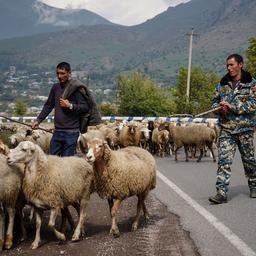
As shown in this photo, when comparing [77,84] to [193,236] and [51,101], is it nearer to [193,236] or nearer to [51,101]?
[51,101]

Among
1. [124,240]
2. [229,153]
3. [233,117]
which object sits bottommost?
[124,240]

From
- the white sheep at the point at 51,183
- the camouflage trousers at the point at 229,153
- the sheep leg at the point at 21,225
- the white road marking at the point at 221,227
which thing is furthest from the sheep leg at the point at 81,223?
the camouflage trousers at the point at 229,153

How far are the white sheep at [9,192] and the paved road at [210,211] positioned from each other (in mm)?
2139

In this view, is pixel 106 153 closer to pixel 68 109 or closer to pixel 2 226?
pixel 68 109

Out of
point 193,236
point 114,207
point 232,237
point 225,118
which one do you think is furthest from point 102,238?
point 225,118

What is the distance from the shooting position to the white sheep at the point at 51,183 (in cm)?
664

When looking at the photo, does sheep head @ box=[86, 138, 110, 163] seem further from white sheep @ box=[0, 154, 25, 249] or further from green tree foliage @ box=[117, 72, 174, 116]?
green tree foliage @ box=[117, 72, 174, 116]

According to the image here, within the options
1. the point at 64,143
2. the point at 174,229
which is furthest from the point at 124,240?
the point at 64,143

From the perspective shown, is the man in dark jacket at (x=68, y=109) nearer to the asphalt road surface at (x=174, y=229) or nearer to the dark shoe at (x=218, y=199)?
the asphalt road surface at (x=174, y=229)

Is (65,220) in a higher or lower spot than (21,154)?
lower

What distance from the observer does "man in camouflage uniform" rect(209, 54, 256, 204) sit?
836cm

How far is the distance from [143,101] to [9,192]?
55845 millimetres

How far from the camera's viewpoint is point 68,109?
792cm

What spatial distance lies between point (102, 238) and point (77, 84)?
2.34 metres
